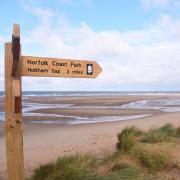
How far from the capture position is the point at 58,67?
5062 mm

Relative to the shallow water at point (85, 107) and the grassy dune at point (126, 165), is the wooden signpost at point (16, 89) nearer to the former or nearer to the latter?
the grassy dune at point (126, 165)

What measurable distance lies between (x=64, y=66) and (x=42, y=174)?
179 cm

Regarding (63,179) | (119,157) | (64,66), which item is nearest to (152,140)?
(119,157)

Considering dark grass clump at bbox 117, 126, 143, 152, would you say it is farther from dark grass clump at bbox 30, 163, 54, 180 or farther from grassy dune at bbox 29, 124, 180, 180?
dark grass clump at bbox 30, 163, 54, 180

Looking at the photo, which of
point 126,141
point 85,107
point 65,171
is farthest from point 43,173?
point 85,107

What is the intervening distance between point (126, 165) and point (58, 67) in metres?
2.35

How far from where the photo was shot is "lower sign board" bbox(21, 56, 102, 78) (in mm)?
4816

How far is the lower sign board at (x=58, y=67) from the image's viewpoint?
4.82 meters

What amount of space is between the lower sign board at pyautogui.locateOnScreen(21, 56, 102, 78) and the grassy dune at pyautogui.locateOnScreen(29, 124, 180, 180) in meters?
1.49

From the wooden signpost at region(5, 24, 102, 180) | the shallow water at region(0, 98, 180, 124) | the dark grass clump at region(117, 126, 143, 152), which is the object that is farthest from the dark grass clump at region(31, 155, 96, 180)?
the shallow water at region(0, 98, 180, 124)

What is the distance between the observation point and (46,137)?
13.5m

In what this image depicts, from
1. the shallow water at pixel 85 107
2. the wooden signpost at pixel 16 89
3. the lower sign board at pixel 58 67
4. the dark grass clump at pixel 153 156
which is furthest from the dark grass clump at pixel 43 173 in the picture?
the shallow water at pixel 85 107

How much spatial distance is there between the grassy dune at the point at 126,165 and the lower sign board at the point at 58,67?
4.90 feet

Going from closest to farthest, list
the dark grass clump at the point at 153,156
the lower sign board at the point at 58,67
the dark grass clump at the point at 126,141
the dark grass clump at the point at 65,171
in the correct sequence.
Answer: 1. the lower sign board at the point at 58,67
2. the dark grass clump at the point at 65,171
3. the dark grass clump at the point at 153,156
4. the dark grass clump at the point at 126,141
